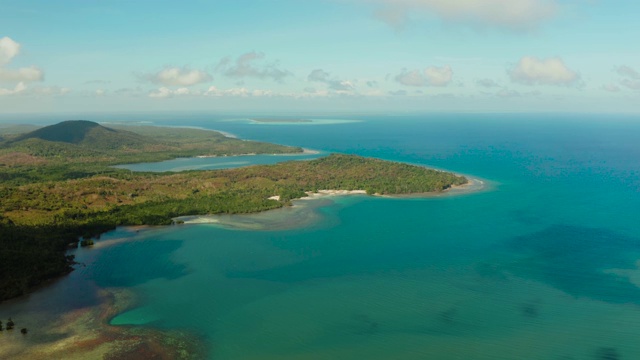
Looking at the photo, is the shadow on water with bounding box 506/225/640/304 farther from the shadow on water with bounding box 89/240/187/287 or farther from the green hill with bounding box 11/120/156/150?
the green hill with bounding box 11/120/156/150

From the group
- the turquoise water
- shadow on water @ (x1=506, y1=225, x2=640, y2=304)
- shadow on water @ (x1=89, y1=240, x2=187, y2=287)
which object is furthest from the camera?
shadow on water @ (x1=89, y1=240, x2=187, y2=287)

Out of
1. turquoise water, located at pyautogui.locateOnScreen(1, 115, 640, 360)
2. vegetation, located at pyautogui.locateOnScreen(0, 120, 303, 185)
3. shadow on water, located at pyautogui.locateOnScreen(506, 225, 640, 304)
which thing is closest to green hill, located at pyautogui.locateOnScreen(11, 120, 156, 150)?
vegetation, located at pyautogui.locateOnScreen(0, 120, 303, 185)

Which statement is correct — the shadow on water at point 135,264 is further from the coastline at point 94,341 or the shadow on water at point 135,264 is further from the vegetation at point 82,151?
the vegetation at point 82,151

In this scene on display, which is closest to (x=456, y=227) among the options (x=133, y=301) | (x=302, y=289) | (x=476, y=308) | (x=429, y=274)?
(x=429, y=274)

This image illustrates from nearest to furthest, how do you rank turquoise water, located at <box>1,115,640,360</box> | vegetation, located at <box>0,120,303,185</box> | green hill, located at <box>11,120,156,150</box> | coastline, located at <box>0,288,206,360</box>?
coastline, located at <box>0,288,206,360</box> → turquoise water, located at <box>1,115,640,360</box> → vegetation, located at <box>0,120,303,185</box> → green hill, located at <box>11,120,156,150</box>

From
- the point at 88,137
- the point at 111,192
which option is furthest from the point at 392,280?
the point at 88,137

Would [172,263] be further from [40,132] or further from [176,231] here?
[40,132]
